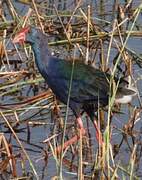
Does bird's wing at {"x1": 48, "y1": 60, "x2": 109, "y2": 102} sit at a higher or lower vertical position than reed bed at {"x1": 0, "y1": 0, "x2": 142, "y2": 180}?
higher

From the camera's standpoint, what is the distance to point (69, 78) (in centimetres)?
523

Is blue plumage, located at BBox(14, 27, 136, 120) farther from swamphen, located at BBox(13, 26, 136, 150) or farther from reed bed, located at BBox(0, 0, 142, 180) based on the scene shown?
reed bed, located at BBox(0, 0, 142, 180)

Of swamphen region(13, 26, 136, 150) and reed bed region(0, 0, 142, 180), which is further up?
swamphen region(13, 26, 136, 150)

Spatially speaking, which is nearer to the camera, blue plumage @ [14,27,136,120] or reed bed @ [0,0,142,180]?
reed bed @ [0,0,142,180]

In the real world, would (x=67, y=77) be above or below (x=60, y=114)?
above

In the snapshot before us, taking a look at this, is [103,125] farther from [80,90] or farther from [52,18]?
[52,18]

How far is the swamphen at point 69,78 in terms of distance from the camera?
5195mm

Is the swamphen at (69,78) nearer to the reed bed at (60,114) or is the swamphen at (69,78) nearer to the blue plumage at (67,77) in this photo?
the blue plumage at (67,77)

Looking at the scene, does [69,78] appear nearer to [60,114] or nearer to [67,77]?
[67,77]

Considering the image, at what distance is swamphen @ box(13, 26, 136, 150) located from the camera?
520 centimetres

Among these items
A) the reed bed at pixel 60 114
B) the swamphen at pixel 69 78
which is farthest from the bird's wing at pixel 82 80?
the reed bed at pixel 60 114

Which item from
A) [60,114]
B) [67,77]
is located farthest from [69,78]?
[60,114]

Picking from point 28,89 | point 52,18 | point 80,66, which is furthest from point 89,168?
point 52,18

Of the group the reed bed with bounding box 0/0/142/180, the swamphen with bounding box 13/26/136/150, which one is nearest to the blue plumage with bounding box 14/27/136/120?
the swamphen with bounding box 13/26/136/150
